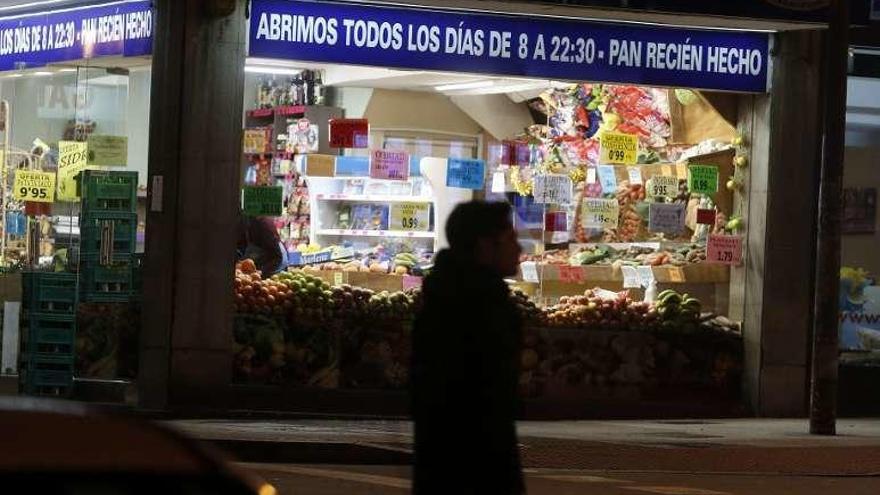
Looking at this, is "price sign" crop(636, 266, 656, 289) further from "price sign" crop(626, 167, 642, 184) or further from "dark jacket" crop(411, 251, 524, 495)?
"dark jacket" crop(411, 251, 524, 495)

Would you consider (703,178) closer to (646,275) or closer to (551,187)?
(646,275)

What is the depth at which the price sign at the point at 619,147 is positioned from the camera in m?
19.0

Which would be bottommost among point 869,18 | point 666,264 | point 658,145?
point 666,264

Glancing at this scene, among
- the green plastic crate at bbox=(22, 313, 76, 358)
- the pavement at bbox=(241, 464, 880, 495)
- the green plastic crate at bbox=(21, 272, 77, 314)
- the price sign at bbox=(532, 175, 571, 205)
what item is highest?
the price sign at bbox=(532, 175, 571, 205)

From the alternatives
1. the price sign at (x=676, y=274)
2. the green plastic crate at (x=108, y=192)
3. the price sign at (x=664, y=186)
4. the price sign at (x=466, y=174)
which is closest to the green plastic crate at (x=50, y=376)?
the green plastic crate at (x=108, y=192)

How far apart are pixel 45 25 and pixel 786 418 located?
8.64 meters

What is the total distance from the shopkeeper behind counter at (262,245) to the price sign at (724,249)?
434cm

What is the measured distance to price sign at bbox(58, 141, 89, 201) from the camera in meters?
17.7

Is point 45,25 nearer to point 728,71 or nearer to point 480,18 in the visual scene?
point 480,18

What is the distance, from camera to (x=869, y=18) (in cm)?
1850

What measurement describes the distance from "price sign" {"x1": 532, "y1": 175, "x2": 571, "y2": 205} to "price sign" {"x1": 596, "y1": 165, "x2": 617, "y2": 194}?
1.20 ft

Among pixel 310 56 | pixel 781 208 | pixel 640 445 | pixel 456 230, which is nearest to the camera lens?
pixel 456 230

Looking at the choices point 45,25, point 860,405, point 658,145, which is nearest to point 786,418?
point 860,405

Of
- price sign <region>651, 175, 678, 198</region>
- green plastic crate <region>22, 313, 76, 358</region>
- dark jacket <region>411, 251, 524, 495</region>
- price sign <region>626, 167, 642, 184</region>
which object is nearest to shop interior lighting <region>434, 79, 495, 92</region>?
price sign <region>626, 167, 642, 184</region>
